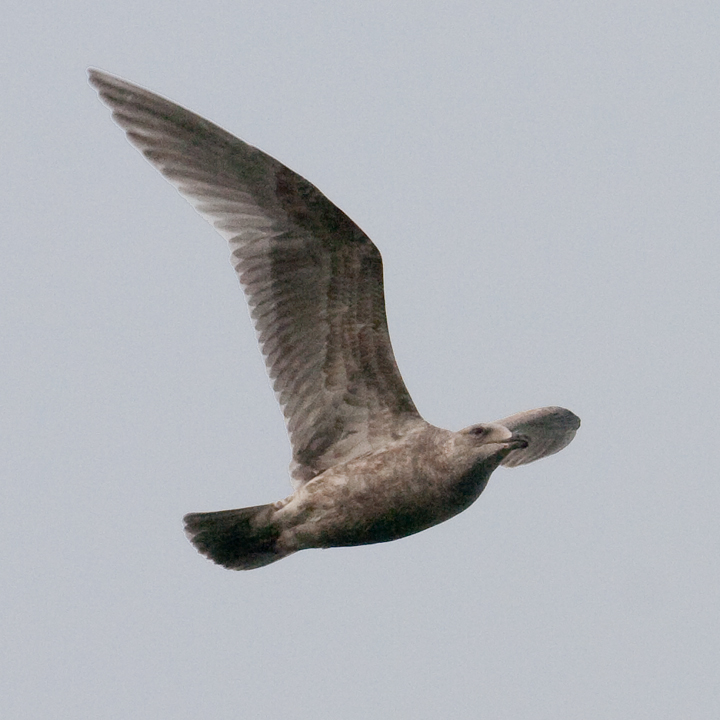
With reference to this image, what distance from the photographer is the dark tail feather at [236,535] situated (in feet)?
Answer: 36.7

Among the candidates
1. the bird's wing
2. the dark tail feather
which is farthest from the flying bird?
the bird's wing

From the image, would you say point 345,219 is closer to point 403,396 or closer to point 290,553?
point 403,396

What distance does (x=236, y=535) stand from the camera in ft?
36.8

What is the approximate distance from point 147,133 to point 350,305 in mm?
1736

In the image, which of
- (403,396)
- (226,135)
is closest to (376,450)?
(403,396)

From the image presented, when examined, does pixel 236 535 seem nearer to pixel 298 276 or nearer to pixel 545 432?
pixel 298 276

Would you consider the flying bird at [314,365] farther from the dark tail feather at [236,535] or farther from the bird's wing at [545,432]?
the bird's wing at [545,432]

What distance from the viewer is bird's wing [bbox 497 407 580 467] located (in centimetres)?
1284

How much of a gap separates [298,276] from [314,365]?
622mm

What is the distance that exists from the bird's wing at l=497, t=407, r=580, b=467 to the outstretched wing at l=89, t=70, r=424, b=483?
71.7 inches

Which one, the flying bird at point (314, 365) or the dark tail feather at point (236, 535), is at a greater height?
the flying bird at point (314, 365)

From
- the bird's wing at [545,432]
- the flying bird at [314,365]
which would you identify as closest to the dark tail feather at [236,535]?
the flying bird at [314,365]

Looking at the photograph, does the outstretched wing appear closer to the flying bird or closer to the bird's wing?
the flying bird

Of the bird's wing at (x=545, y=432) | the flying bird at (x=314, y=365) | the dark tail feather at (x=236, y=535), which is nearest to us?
the flying bird at (x=314, y=365)
